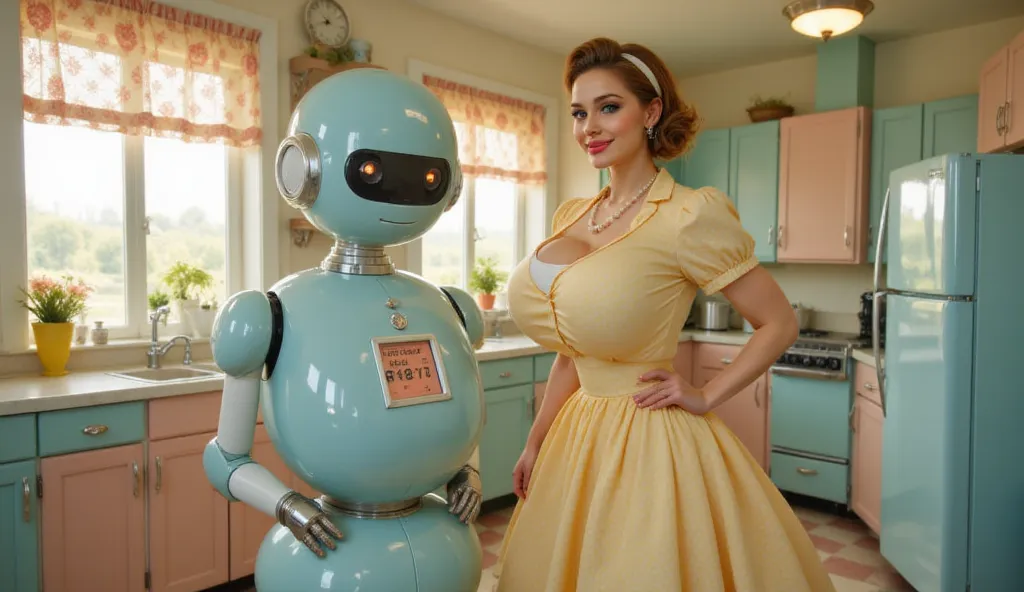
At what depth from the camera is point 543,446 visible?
4.48 ft

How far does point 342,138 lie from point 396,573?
66 centimetres

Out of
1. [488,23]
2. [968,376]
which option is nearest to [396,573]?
[968,376]

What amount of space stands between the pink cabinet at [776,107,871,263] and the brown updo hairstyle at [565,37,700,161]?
3.09m

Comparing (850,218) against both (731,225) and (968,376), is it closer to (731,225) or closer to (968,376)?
(968,376)

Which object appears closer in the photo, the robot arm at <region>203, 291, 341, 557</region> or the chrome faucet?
the robot arm at <region>203, 291, 341, 557</region>

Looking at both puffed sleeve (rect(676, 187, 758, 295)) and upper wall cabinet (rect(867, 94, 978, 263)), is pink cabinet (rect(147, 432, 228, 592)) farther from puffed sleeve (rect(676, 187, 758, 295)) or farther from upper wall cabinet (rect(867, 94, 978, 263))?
upper wall cabinet (rect(867, 94, 978, 263))

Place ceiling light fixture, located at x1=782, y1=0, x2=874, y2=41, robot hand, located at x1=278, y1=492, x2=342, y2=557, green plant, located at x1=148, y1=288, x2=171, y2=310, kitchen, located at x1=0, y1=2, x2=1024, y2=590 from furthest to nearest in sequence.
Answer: ceiling light fixture, located at x1=782, y1=0, x2=874, y2=41
green plant, located at x1=148, y1=288, x2=171, y2=310
kitchen, located at x1=0, y1=2, x2=1024, y2=590
robot hand, located at x1=278, y1=492, x2=342, y2=557

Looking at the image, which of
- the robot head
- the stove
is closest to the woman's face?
the robot head

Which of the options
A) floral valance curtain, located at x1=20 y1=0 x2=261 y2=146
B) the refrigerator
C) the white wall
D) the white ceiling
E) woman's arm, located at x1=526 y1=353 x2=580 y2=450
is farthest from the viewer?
the white wall

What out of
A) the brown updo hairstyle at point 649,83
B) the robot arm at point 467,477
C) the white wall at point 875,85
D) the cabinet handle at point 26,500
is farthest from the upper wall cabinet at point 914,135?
the cabinet handle at point 26,500

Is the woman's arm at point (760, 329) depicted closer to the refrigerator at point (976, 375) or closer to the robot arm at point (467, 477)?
the robot arm at point (467, 477)

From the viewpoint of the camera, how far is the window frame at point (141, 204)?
251 centimetres

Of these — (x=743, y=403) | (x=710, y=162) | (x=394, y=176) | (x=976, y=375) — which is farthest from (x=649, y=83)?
(x=710, y=162)

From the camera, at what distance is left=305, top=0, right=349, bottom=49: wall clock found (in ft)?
10.7
